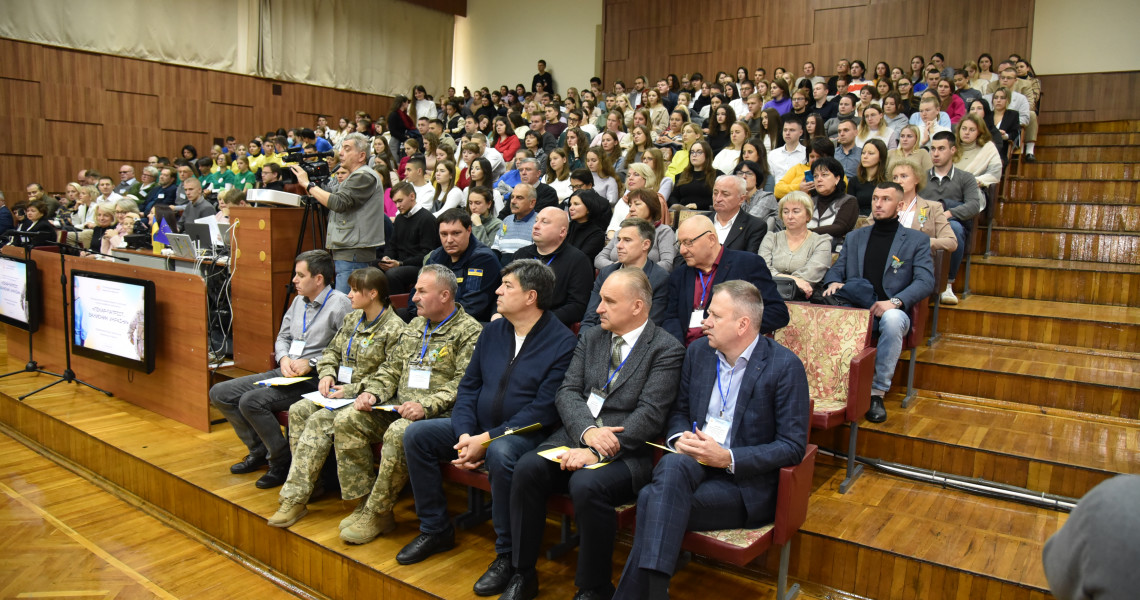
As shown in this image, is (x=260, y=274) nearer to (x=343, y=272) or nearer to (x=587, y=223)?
(x=343, y=272)

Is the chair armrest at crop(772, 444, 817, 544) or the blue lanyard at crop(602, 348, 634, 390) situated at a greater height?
the blue lanyard at crop(602, 348, 634, 390)

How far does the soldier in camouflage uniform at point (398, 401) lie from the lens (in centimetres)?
274

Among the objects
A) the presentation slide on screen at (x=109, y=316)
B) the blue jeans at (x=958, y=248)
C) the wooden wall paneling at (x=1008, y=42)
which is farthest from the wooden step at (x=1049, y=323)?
the wooden wall paneling at (x=1008, y=42)

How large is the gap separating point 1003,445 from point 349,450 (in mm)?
2522

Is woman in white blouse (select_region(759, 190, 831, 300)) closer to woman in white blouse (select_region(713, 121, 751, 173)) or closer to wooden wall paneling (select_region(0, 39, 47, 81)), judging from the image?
woman in white blouse (select_region(713, 121, 751, 173))

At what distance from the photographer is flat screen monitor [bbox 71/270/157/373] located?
13.3ft

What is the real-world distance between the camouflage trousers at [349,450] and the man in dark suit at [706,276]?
1.17 meters

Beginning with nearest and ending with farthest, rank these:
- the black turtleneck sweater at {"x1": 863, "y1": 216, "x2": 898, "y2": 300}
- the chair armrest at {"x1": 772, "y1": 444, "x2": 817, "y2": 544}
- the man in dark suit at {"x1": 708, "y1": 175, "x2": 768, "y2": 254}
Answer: the chair armrest at {"x1": 772, "y1": 444, "x2": 817, "y2": 544} → the black turtleneck sweater at {"x1": 863, "y1": 216, "x2": 898, "y2": 300} → the man in dark suit at {"x1": 708, "y1": 175, "x2": 768, "y2": 254}

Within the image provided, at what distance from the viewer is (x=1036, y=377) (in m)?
3.40

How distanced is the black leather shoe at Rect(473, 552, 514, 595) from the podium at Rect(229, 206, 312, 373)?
2.14 m

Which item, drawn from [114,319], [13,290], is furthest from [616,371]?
[13,290]

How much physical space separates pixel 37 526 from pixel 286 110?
32.7ft

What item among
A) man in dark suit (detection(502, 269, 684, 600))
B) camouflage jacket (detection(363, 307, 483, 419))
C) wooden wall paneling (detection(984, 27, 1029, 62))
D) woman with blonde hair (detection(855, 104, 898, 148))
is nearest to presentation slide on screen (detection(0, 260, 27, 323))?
camouflage jacket (detection(363, 307, 483, 419))

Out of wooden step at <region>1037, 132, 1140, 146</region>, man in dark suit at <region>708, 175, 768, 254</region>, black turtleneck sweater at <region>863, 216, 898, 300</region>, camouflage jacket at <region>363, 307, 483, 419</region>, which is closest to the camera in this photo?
camouflage jacket at <region>363, 307, 483, 419</region>
